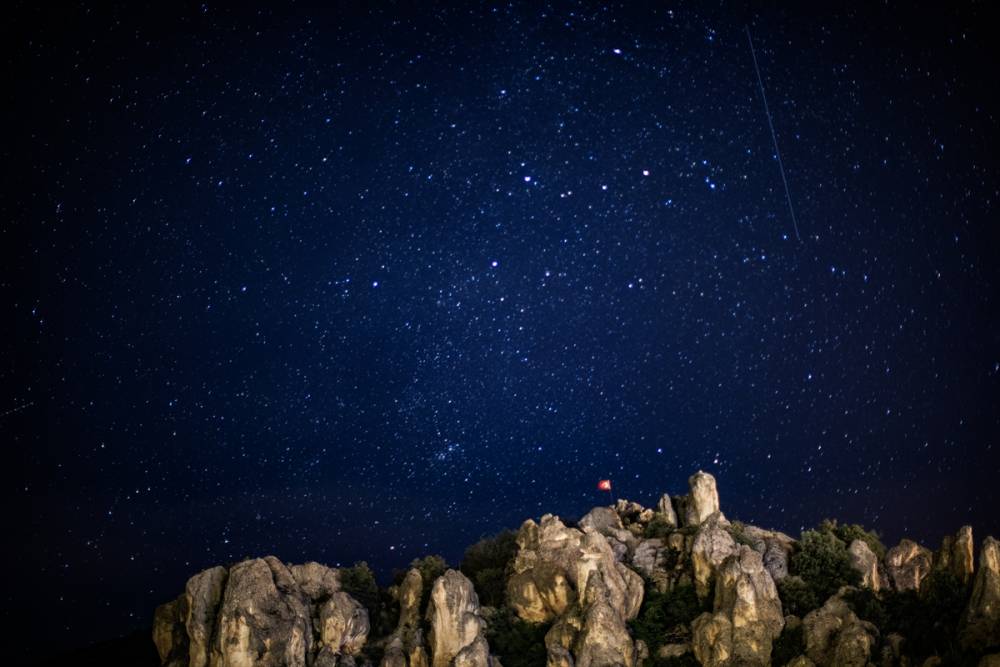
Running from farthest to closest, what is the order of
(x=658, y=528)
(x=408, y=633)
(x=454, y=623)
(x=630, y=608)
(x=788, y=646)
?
(x=658, y=528)
(x=630, y=608)
(x=408, y=633)
(x=454, y=623)
(x=788, y=646)

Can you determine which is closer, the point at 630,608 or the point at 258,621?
the point at 258,621

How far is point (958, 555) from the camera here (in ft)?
148

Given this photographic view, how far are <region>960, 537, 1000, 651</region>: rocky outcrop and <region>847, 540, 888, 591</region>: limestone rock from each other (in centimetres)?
755

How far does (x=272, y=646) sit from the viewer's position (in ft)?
150

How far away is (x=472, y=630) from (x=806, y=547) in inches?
906

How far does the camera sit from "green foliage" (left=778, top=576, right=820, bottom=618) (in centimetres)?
4519

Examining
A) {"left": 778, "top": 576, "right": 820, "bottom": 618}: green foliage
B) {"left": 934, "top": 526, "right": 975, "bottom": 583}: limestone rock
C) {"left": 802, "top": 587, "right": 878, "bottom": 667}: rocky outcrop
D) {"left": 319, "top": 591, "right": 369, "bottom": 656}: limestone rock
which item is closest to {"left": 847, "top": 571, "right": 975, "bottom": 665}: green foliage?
{"left": 934, "top": 526, "right": 975, "bottom": 583}: limestone rock

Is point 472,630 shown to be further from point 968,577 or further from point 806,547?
point 968,577

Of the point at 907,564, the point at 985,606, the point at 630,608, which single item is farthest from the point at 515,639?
the point at 907,564

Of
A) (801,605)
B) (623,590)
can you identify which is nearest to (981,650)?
(801,605)

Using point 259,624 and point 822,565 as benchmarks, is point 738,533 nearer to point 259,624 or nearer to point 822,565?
point 822,565

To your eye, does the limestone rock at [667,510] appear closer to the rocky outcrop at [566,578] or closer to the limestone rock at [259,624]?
the rocky outcrop at [566,578]

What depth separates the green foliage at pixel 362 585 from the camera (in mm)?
52781

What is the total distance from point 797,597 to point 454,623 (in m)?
21.1
